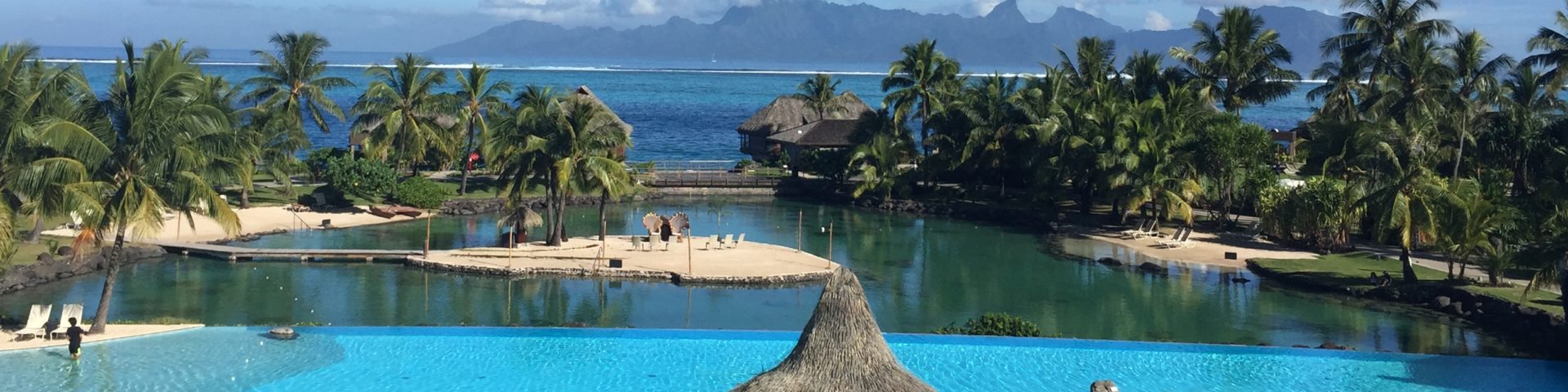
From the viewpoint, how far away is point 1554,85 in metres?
40.2

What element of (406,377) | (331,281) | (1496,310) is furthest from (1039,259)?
(406,377)

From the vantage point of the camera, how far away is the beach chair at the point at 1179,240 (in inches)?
1548

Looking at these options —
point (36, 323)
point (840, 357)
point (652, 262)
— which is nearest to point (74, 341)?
point (36, 323)

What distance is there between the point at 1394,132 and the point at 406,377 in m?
23.3

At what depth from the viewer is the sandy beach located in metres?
37.3

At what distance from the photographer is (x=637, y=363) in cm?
2323

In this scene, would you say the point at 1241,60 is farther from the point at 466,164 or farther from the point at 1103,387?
the point at 1103,387

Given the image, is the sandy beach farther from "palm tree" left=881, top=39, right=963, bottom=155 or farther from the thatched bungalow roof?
"palm tree" left=881, top=39, right=963, bottom=155

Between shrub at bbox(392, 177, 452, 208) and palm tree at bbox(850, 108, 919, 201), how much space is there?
48.1 ft

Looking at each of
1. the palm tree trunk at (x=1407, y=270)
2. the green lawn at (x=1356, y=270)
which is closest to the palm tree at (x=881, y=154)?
the green lawn at (x=1356, y=270)

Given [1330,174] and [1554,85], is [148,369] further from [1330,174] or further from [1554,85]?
[1554,85]

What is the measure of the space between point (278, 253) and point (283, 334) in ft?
39.8

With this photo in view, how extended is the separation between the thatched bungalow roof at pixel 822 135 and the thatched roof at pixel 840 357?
131 ft

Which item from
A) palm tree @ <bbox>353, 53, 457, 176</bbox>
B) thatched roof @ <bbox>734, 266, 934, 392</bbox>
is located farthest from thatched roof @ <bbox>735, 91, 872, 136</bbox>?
thatched roof @ <bbox>734, 266, 934, 392</bbox>
